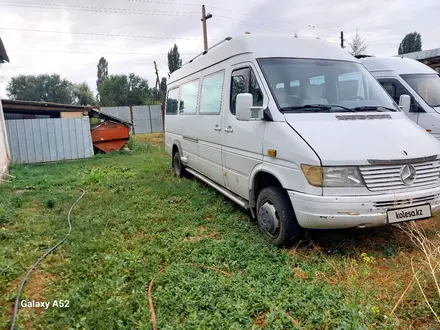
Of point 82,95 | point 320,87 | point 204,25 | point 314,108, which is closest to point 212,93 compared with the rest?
point 320,87

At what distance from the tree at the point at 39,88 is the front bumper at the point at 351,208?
164 ft

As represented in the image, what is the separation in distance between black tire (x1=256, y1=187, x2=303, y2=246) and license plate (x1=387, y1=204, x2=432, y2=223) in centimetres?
90

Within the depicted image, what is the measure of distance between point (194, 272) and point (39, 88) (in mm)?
52052

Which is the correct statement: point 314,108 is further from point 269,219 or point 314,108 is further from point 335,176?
point 269,219

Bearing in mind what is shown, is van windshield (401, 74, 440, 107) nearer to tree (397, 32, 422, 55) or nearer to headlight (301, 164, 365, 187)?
headlight (301, 164, 365, 187)

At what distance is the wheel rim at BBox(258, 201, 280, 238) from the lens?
3.46 m

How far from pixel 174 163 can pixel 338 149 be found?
5.19 m

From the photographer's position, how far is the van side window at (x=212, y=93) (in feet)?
15.4

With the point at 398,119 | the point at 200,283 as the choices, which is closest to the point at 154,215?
the point at 200,283

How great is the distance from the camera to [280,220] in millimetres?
3387

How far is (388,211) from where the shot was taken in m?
2.94

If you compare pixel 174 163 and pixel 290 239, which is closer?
pixel 290 239

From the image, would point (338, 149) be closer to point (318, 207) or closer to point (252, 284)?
point (318, 207)

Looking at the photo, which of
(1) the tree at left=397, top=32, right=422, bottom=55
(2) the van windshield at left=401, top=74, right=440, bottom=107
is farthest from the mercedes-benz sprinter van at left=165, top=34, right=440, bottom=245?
(1) the tree at left=397, top=32, right=422, bottom=55
